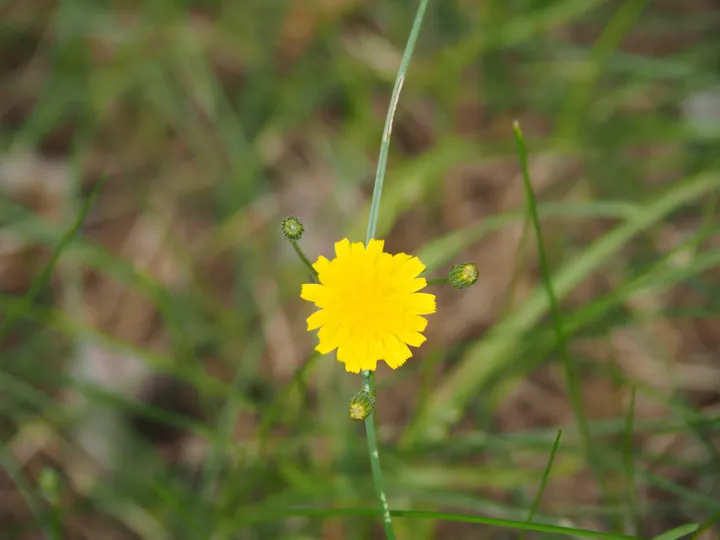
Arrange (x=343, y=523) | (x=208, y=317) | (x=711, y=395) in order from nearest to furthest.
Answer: (x=343, y=523), (x=711, y=395), (x=208, y=317)

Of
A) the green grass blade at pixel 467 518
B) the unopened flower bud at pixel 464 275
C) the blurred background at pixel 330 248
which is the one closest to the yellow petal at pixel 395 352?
the unopened flower bud at pixel 464 275

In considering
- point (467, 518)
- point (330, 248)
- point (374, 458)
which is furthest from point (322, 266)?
point (330, 248)

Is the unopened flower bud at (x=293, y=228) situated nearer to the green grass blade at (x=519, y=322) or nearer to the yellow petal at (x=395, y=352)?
the yellow petal at (x=395, y=352)

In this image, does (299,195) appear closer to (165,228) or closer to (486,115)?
(165,228)

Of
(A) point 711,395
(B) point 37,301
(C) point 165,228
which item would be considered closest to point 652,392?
(A) point 711,395

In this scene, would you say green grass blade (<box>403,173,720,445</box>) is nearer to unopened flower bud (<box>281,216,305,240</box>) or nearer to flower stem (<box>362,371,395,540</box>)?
flower stem (<box>362,371,395,540</box>)
